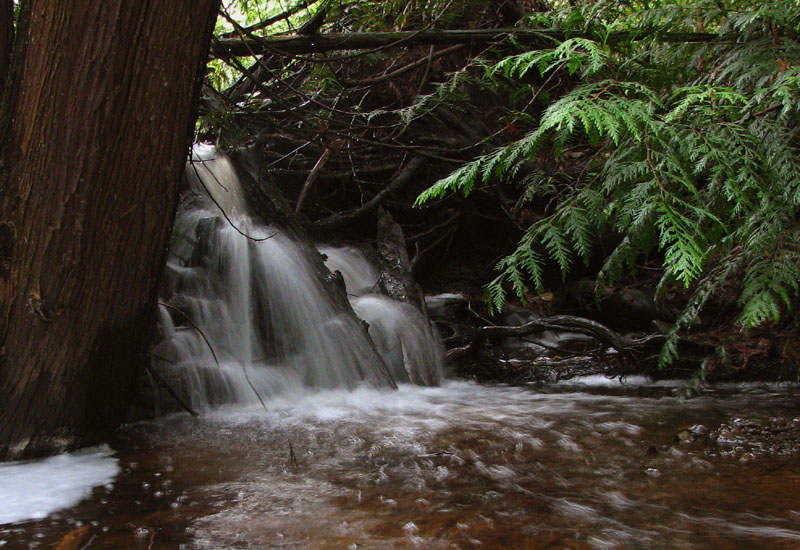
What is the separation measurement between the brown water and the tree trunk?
0.55 m

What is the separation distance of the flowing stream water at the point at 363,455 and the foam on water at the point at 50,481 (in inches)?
0.4

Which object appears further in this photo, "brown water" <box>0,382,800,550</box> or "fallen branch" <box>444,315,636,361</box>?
"fallen branch" <box>444,315,636,361</box>

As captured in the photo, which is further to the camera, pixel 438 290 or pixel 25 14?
pixel 438 290

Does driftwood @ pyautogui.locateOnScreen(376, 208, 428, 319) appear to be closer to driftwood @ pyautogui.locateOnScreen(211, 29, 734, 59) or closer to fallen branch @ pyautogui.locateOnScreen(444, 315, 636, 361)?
fallen branch @ pyautogui.locateOnScreen(444, 315, 636, 361)

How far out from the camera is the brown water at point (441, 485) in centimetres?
193

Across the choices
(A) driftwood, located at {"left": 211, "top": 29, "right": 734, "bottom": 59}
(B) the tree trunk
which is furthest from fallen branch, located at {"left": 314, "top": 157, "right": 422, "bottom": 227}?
(B) the tree trunk

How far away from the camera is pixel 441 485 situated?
2402mm

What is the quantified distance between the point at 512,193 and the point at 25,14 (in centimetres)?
612

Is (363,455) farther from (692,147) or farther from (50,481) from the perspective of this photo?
(692,147)

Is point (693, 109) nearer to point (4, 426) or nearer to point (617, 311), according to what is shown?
point (4, 426)

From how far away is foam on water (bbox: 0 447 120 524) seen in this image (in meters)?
2.24

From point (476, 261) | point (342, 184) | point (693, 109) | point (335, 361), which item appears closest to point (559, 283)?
point (476, 261)

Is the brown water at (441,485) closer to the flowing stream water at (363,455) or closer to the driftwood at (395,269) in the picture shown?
the flowing stream water at (363,455)

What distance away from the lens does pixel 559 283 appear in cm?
766
